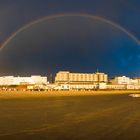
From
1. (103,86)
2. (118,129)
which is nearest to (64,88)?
(103,86)

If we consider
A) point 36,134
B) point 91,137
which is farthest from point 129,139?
point 36,134

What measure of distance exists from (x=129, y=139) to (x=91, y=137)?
1600 mm

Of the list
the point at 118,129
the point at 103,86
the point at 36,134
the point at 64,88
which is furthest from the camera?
the point at 103,86

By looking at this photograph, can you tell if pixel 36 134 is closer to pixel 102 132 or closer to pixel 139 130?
pixel 102 132

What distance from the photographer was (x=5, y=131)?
15.1 metres

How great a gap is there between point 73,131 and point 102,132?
4.55 ft

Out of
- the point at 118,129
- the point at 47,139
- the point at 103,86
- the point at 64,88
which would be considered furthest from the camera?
the point at 103,86

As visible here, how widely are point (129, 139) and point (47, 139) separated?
11.0 feet

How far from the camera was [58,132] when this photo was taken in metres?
14.8

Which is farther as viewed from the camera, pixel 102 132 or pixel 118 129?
pixel 118 129

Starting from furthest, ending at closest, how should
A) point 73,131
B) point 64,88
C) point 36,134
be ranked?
point 64,88
point 73,131
point 36,134

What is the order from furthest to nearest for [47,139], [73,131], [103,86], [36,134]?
[103,86] → [73,131] → [36,134] → [47,139]

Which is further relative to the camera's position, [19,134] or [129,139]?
[19,134]

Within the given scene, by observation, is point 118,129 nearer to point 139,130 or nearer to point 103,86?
point 139,130
